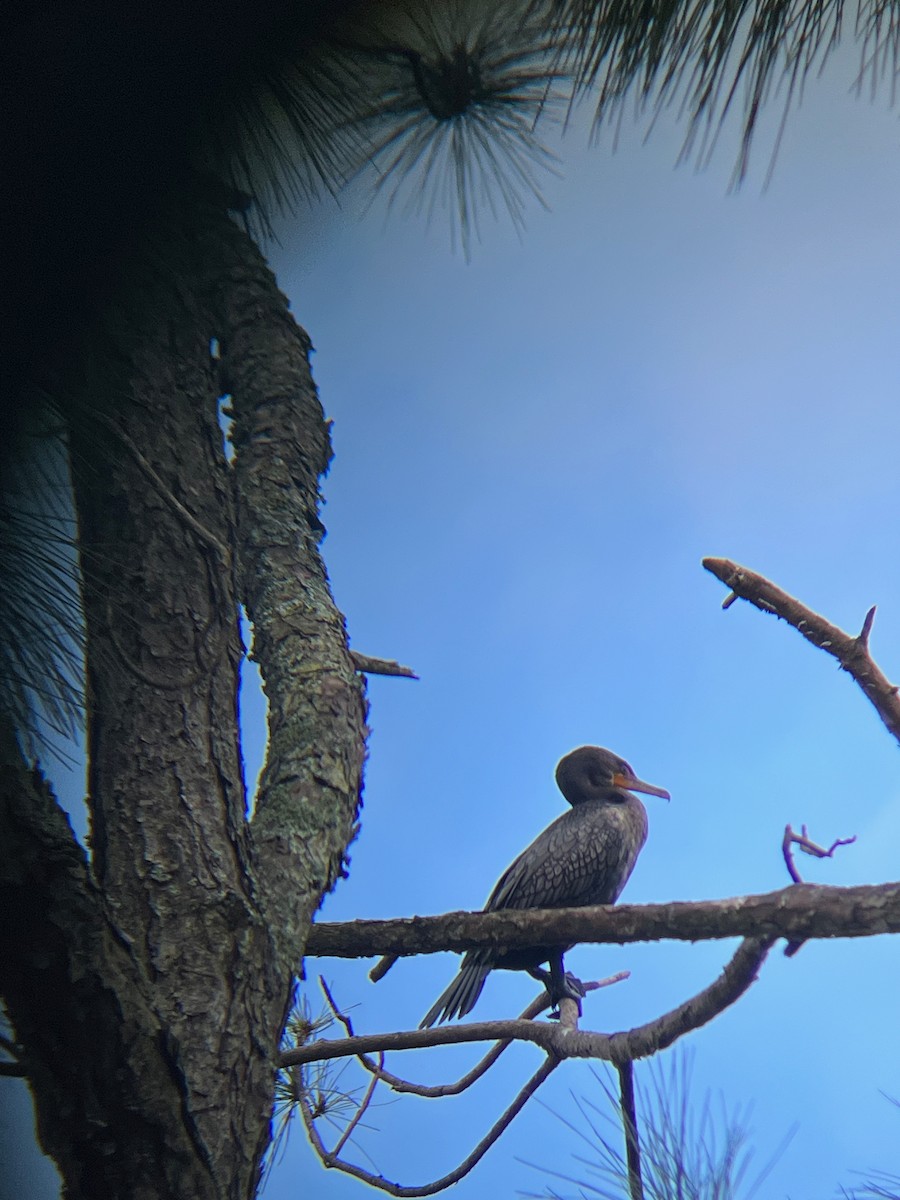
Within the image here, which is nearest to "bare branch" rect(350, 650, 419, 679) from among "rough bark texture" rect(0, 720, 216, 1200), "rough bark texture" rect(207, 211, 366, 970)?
"rough bark texture" rect(207, 211, 366, 970)

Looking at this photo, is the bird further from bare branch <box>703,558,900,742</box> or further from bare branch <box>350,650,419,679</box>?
bare branch <box>703,558,900,742</box>

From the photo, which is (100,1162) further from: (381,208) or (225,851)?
(381,208)

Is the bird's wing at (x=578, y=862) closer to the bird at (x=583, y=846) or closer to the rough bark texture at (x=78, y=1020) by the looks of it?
the bird at (x=583, y=846)

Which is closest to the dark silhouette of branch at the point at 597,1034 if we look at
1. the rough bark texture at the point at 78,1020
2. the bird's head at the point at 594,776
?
the rough bark texture at the point at 78,1020

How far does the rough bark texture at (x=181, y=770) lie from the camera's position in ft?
2.67

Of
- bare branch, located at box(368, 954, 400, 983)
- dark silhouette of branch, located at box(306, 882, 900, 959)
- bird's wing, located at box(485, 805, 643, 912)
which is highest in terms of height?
bird's wing, located at box(485, 805, 643, 912)

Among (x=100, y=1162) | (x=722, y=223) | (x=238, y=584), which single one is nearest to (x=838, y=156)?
(x=722, y=223)

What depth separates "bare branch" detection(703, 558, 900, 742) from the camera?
1.28m

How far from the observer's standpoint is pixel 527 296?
1.76 meters

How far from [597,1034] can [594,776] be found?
67 centimetres

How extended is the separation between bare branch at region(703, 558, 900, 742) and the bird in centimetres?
50

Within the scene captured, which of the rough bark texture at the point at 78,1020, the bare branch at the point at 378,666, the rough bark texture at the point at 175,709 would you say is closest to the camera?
the rough bark texture at the point at 78,1020

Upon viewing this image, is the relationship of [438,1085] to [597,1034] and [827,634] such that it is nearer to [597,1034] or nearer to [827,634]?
[597,1034]

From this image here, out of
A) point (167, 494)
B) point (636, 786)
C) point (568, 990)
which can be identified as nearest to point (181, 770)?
point (167, 494)
